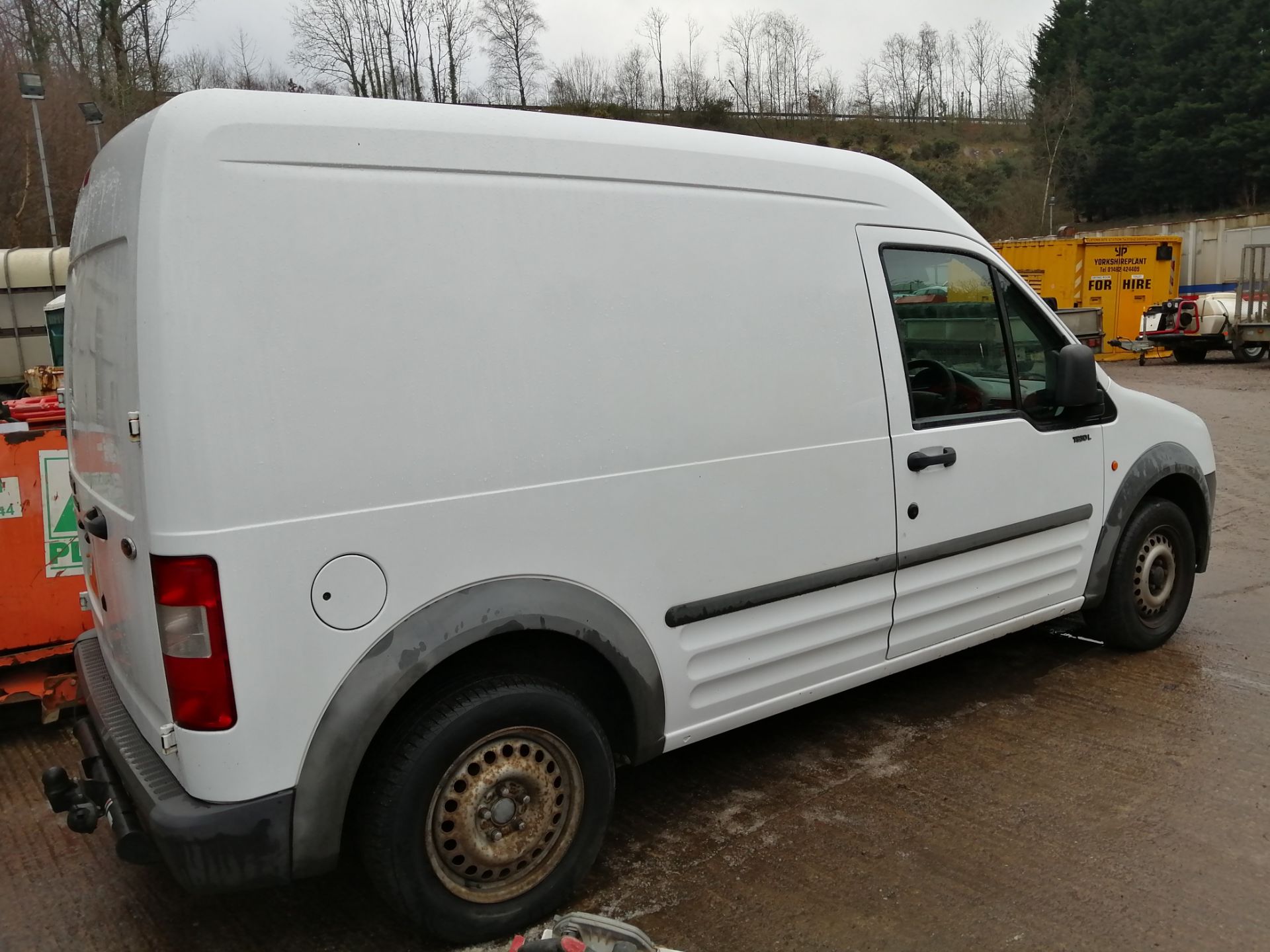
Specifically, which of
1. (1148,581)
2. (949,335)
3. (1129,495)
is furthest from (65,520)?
(1148,581)

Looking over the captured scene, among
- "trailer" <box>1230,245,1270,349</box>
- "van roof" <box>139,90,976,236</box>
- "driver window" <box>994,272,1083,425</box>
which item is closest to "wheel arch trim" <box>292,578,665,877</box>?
"van roof" <box>139,90,976,236</box>

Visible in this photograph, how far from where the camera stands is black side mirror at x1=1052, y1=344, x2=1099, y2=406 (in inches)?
157

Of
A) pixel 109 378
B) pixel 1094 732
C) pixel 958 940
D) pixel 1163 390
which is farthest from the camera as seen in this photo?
pixel 1163 390

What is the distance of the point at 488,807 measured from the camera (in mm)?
2680

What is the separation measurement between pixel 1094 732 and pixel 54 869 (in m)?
3.86

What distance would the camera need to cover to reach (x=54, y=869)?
3.22 metres

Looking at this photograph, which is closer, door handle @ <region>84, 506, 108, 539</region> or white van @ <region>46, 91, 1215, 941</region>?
white van @ <region>46, 91, 1215, 941</region>

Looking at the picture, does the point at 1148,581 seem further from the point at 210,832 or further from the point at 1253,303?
the point at 1253,303

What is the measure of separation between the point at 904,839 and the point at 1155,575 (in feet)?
7.80

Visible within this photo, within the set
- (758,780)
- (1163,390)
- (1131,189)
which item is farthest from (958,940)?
(1131,189)

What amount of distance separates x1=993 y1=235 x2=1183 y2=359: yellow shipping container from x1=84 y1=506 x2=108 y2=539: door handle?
2294 cm

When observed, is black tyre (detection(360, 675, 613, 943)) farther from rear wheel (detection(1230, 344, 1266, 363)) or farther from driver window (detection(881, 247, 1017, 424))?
rear wheel (detection(1230, 344, 1266, 363))

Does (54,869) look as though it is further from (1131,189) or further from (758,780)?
(1131,189)

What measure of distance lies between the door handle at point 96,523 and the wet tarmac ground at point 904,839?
116cm
